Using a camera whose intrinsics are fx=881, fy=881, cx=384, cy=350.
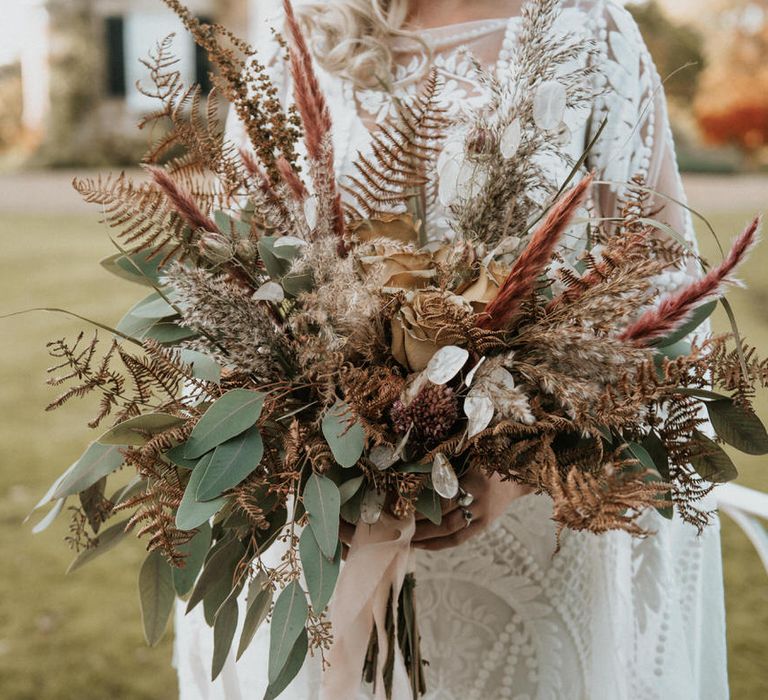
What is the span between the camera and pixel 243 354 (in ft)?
3.17

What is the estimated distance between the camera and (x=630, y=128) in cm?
143

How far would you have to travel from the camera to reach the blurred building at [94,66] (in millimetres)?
16172

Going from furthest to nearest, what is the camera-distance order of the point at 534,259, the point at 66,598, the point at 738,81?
the point at 738,81 < the point at 66,598 < the point at 534,259

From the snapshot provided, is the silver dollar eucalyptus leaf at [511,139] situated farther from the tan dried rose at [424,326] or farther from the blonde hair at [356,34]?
the blonde hair at [356,34]

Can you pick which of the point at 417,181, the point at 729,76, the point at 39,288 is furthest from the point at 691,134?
the point at 417,181

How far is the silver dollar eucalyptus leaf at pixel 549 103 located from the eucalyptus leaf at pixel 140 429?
20.7 inches

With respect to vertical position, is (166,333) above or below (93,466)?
above

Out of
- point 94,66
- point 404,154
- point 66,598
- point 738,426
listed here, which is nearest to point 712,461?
point 738,426

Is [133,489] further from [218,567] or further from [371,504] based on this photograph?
[371,504]

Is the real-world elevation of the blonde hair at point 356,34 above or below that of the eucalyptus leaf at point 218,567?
above

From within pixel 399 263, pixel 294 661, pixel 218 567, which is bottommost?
pixel 294 661

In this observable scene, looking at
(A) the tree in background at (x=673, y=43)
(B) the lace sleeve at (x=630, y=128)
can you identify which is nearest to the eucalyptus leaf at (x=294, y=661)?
(B) the lace sleeve at (x=630, y=128)

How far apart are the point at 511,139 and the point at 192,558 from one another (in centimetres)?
61

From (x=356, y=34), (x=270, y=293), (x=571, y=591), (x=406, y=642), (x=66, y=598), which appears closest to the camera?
(x=270, y=293)
